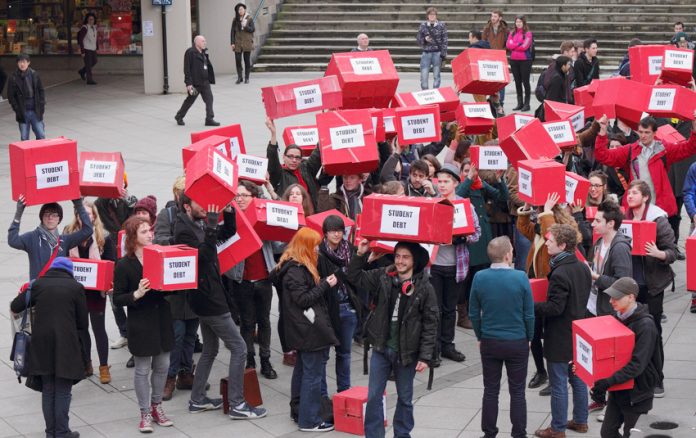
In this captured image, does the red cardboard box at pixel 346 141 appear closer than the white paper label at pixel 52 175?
No

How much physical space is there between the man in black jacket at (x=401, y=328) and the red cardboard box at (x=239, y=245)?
1.22 m

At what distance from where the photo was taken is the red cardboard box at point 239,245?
942 cm

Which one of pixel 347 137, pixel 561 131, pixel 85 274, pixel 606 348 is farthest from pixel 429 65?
pixel 606 348

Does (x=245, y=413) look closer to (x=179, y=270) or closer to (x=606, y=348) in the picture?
(x=179, y=270)

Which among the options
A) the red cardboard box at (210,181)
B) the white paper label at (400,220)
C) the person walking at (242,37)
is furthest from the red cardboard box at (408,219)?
the person walking at (242,37)

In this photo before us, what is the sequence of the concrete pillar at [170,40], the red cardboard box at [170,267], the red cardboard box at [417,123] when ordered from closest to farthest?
1. the red cardboard box at [170,267]
2. the red cardboard box at [417,123]
3. the concrete pillar at [170,40]

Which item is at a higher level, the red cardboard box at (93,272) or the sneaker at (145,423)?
the red cardboard box at (93,272)

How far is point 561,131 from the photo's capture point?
11.5m

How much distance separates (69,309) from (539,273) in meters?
3.91

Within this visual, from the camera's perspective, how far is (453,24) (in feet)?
90.6

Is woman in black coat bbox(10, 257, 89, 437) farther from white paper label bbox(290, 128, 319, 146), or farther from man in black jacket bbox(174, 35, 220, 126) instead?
man in black jacket bbox(174, 35, 220, 126)

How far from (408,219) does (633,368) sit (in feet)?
6.33

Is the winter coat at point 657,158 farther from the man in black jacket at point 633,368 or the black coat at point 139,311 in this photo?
the black coat at point 139,311

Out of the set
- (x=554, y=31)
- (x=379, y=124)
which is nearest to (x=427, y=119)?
(x=379, y=124)
